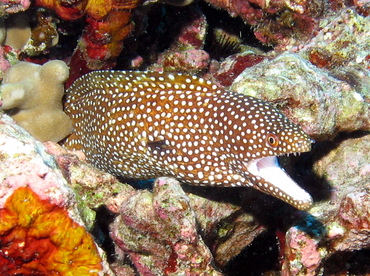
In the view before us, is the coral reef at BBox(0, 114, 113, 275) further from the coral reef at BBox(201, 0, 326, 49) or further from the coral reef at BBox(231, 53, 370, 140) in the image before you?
the coral reef at BBox(201, 0, 326, 49)

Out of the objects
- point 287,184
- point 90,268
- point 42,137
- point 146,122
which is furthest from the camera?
point 42,137

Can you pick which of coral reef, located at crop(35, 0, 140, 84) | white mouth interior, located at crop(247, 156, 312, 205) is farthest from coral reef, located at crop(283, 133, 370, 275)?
coral reef, located at crop(35, 0, 140, 84)

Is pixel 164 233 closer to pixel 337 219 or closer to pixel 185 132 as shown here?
pixel 185 132

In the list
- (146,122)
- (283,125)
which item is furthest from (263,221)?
(146,122)

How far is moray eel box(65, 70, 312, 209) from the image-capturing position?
12.8 ft

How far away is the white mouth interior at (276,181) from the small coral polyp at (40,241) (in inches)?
78.4

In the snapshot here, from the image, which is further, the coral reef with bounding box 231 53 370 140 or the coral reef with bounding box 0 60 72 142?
the coral reef with bounding box 0 60 72 142

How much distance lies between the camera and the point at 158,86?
4652 millimetres

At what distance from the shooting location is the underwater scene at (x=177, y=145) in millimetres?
2959

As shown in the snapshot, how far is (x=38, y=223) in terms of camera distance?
2748mm

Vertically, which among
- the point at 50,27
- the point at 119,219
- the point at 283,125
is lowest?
the point at 119,219

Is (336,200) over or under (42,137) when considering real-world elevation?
over

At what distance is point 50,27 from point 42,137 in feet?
5.34

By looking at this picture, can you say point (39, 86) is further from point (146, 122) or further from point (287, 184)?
point (287, 184)
